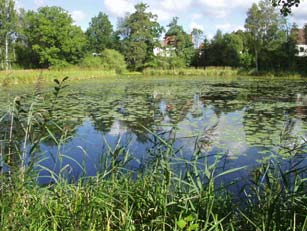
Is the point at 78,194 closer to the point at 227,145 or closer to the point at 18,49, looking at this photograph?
the point at 227,145

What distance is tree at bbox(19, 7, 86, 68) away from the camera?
Result: 42.2 meters

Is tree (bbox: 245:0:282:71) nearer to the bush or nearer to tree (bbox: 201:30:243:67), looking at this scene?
tree (bbox: 201:30:243:67)

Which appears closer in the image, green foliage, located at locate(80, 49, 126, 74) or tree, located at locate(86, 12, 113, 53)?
green foliage, located at locate(80, 49, 126, 74)

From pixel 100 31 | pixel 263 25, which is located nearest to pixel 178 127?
pixel 263 25

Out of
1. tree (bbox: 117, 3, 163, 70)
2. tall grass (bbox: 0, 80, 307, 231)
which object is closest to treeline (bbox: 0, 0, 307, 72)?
tree (bbox: 117, 3, 163, 70)

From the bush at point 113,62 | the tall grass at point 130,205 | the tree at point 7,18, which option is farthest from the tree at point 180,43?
the tall grass at point 130,205

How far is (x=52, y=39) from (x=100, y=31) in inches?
819

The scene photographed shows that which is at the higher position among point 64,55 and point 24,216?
point 64,55

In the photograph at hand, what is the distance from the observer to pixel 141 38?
161 ft

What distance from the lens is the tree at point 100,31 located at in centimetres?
5982

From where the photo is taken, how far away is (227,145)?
6824 millimetres

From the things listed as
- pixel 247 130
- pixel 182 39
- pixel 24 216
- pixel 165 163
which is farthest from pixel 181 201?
pixel 182 39

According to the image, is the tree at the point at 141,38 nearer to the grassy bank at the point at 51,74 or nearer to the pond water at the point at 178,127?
the grassy bank at the point at 51,74

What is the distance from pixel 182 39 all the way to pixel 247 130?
4289 centimetres
